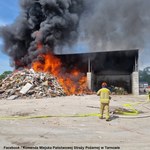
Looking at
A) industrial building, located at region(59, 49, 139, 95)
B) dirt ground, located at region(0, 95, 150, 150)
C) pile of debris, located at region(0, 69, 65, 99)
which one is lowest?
dirt ground, located at region(0, 95, 150, 150)

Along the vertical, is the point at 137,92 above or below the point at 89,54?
below

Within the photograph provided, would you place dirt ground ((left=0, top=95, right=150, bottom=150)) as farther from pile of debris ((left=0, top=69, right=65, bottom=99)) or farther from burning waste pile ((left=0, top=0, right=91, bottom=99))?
burning waste pile ((left=0, top=0, right=91, bottom=99))

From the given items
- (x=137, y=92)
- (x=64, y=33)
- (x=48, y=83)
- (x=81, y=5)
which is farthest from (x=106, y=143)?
(x=81, y=5)

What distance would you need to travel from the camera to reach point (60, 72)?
28.2 metres

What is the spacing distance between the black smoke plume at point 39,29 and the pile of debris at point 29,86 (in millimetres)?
5964

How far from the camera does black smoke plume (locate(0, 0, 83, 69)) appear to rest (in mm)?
28266

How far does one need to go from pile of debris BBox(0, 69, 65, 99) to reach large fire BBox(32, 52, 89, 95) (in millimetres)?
4175

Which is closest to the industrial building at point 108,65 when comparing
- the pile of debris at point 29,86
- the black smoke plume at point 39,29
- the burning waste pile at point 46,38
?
the burning waste pile at point 46,38

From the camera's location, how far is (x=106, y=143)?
18.6 feet

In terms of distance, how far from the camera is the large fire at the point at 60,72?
26889mm

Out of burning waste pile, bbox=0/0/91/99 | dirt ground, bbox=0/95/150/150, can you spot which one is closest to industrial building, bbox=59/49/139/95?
burning waste pile, bbox=0/0/91/99

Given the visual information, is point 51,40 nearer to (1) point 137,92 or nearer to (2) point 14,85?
(2) point 14,85

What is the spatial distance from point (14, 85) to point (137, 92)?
13496mm

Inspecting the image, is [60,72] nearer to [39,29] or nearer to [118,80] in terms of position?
[39,29]
